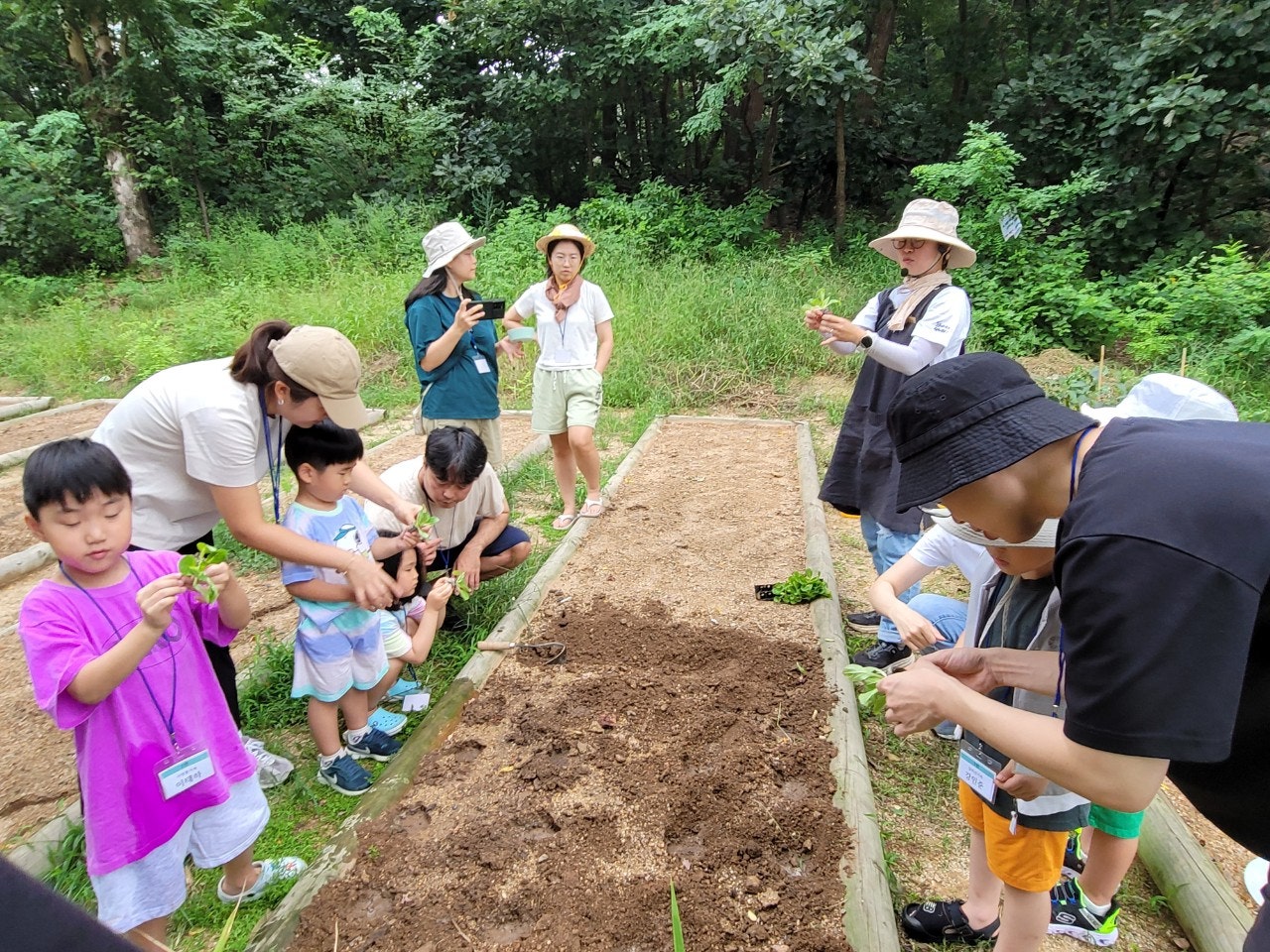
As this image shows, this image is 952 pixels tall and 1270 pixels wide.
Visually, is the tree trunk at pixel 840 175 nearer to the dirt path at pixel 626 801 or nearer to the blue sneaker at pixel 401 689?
the dirt path at pixel 626 801

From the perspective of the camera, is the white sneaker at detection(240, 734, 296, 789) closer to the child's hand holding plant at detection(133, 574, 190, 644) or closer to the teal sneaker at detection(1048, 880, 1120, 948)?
the child's hand holding plant at detection(133, 574, 190, 644)

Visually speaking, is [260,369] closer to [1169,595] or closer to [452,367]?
[452,367]

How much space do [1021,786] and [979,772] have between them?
222mm

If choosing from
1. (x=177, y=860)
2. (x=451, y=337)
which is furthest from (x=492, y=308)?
(x=177, y=860)

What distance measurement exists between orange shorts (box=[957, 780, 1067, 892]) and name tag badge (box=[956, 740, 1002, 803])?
0.08 metres

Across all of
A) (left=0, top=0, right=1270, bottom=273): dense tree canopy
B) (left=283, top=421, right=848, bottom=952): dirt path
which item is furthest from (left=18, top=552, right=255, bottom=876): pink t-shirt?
(left=0, top=0, right=1270, bottom=273): dense tree canopy

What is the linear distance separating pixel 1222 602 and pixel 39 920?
1.24m

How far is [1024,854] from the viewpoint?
1.79 m

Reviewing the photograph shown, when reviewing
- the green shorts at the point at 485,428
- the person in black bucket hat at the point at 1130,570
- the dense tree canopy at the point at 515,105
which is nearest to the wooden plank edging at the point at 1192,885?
the person in black bucket hat at the point at 1130,570

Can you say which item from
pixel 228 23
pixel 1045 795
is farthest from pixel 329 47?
pixel 1045 795

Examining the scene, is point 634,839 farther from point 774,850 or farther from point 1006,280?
point 1006,280

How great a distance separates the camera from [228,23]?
42.3 feet

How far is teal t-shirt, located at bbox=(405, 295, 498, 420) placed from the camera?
4.25 meters

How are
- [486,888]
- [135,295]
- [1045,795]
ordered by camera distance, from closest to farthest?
1. [1045,795]
2. [486,888]
3. [135,295]
